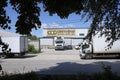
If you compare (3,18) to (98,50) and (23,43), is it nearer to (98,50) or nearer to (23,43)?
(98,50)

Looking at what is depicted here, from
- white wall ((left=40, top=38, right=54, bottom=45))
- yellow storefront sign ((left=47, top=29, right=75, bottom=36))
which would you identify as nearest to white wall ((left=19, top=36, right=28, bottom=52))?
white wall ((left=40, top=38, right=54, bottom=45))

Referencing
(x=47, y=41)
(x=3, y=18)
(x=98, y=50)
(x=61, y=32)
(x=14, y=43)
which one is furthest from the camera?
(x=61, y=32)

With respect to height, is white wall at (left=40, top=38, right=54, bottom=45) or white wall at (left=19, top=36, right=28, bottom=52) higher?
white wall at (left=40, top=38, right=54, bottom=45)

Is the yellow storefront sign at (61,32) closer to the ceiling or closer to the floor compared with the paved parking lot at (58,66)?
closer to the ceiling

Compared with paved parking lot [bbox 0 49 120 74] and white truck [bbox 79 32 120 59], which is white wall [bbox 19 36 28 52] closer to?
paved parking lot [bbox 0 49 120 74]

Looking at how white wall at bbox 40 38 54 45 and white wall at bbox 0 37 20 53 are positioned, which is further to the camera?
white wall at bbox 40 38 54 45

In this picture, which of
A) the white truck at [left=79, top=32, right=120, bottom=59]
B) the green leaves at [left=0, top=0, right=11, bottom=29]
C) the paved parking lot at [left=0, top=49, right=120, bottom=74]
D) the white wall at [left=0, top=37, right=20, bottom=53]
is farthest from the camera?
the white wall at [left=0, top=37, right=20, bottom=53]

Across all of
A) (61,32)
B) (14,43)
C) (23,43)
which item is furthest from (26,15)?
(61,32)

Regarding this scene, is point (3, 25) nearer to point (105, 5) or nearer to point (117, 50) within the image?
point (105, 5)

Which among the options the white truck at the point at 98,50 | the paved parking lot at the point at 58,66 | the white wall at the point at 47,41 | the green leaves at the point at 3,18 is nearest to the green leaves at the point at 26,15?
the green leaves at the point at 3,18

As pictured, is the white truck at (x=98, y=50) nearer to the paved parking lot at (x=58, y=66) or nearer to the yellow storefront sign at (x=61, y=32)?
the paved parking lot at (x=58, y=66)

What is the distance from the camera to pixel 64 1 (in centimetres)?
905

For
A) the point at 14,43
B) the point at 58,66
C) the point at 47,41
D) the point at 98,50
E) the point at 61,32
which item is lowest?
the point at 58,66

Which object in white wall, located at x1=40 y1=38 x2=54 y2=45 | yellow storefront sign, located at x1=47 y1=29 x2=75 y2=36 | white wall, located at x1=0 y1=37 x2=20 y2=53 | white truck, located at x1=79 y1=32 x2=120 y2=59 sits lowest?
white truck, located at x1=79 y1=32 x2=120 y2=59
